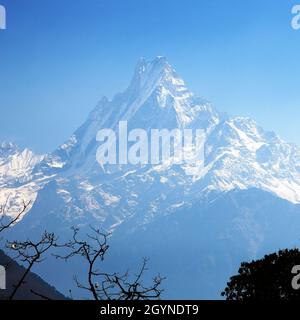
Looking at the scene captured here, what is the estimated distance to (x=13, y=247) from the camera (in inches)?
329

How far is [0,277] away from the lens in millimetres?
9125
